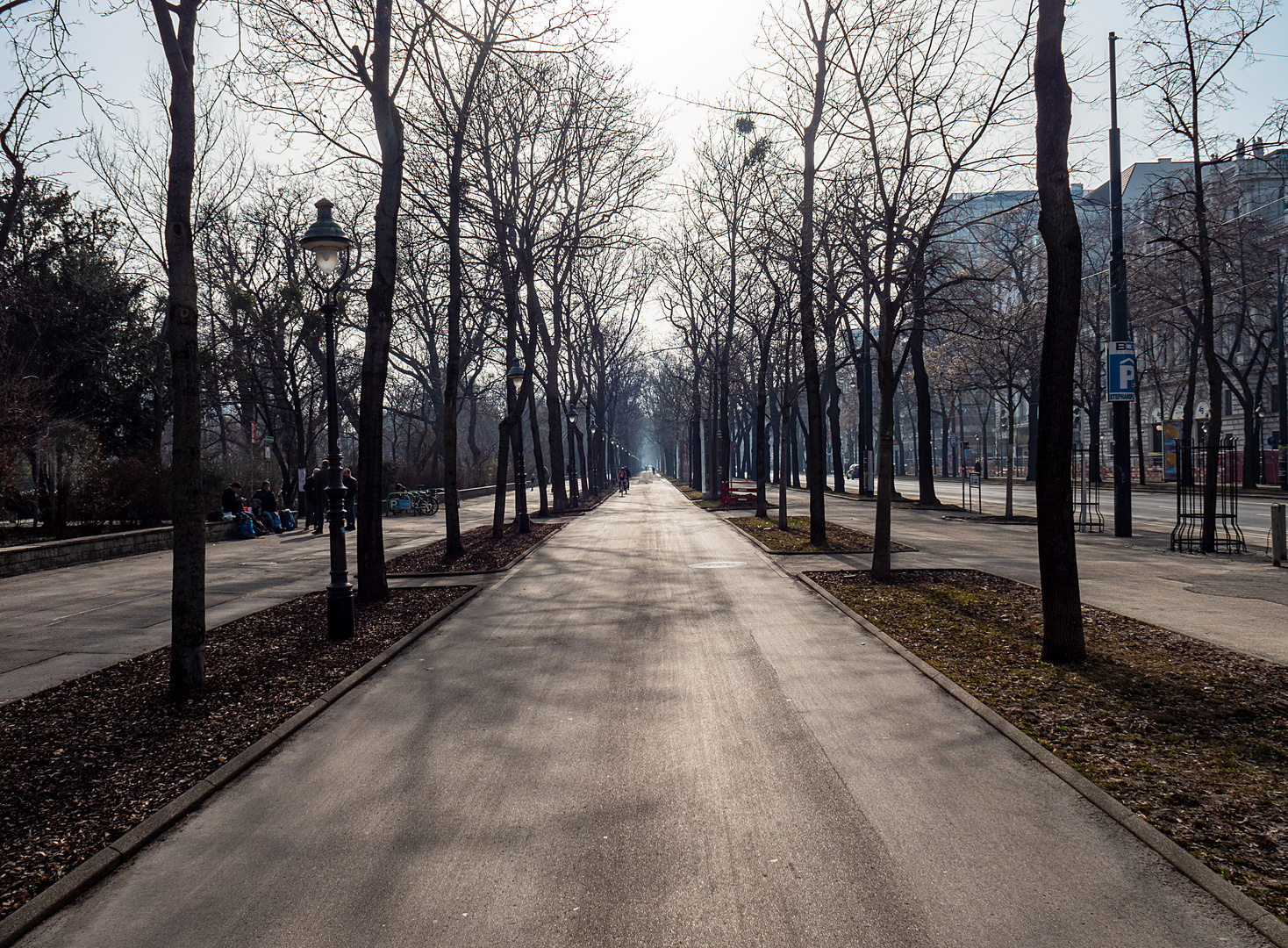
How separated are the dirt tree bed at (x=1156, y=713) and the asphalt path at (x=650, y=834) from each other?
301 millimetres

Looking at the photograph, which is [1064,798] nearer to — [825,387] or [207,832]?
[207,832]

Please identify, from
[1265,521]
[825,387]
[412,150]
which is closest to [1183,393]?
[825,387]

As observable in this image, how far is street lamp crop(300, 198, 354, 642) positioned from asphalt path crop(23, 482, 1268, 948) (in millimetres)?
1972

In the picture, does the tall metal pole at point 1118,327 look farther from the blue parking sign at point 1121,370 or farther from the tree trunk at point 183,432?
the tree trunk at point 183,432

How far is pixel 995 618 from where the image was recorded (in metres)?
9.06

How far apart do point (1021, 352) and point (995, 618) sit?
58.7ft

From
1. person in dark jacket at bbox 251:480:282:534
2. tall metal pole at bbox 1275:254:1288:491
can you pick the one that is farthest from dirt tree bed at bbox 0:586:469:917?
tall metal pole at bbox 1275:254:1288:491

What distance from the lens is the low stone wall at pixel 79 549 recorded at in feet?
49.1

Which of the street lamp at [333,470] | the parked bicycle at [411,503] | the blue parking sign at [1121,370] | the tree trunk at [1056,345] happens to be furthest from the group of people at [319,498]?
the tree trunk at [1056,345]

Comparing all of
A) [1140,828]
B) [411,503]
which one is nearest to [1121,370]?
[1140,828]

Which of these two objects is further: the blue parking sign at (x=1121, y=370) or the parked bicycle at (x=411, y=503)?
the parked bicycle at (x=411, y=503)

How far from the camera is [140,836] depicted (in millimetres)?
4133

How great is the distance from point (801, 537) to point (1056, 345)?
12.3 m

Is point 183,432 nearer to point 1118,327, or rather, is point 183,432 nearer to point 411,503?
point 1118,327
